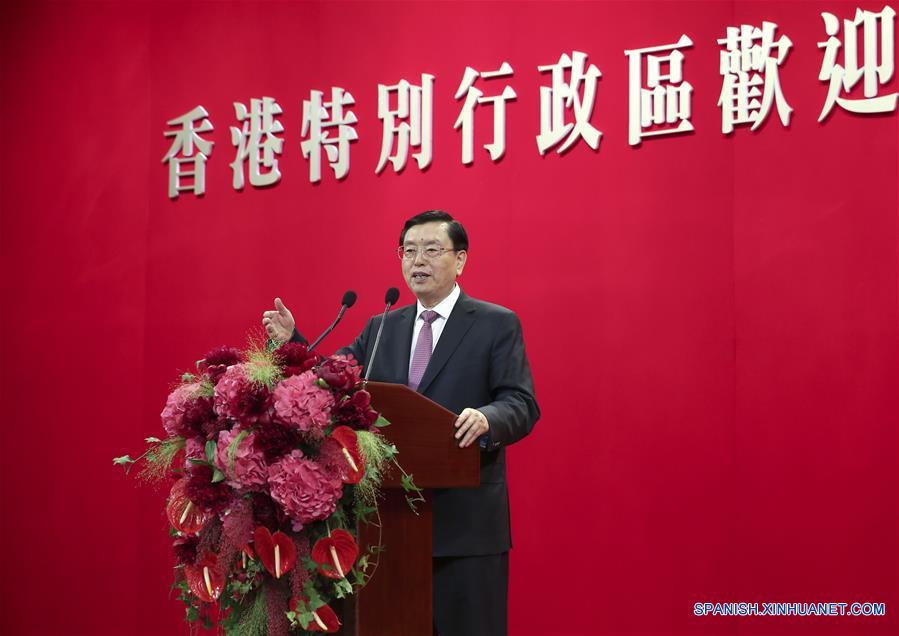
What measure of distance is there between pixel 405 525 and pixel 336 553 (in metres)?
0.27

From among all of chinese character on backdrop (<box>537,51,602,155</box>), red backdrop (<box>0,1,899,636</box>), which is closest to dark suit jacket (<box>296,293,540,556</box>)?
red backdrop (<box>0,1,899,636</box>)

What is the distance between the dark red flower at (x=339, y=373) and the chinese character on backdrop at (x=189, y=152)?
8.44 ft

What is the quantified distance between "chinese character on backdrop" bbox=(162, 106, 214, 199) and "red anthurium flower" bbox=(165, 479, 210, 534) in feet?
8.39

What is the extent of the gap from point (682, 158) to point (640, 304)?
1.67 feet

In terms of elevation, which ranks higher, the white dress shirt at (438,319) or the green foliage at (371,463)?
the white dress shirt at (438,319)

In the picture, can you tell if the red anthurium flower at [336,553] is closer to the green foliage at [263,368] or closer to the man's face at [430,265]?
the green foliage at [263,368]

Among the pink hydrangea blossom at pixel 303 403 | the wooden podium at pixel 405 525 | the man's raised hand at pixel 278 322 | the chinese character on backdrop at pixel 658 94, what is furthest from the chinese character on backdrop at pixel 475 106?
the pink hydrangea blossom at pixel 303 403

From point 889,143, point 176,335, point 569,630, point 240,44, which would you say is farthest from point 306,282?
point 889,143

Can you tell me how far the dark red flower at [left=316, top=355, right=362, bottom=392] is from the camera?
177 cm

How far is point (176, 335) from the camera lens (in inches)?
166

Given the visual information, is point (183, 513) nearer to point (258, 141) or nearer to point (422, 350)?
point (422, 350)

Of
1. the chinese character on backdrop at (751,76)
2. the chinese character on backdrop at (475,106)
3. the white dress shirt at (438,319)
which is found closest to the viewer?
the white dress shirt at (438,319)

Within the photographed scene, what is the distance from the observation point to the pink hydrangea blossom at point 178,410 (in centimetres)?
181

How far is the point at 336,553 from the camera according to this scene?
176cm
